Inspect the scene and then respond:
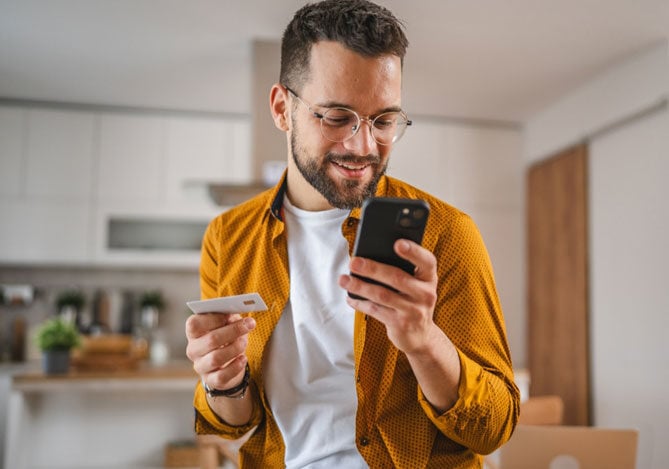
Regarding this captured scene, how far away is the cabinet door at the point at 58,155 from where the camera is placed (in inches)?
177

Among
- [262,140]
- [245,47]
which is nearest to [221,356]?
[262,140]

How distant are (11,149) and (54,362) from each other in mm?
1908

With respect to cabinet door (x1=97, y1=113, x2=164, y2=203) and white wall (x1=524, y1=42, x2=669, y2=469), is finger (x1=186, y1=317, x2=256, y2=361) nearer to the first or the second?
white wall (x1=524, y1=42, x2=669, y2=469)

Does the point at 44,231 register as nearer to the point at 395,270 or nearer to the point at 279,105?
the point at 279,105

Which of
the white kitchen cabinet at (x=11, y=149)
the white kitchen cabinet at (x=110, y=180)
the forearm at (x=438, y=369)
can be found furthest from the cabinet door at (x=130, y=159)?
the forearm at (x=438, y=369)

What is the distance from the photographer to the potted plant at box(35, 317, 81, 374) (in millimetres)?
3279

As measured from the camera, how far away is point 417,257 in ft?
2.63

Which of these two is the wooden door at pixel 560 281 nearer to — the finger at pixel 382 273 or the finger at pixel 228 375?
the finger at pixel 228 375

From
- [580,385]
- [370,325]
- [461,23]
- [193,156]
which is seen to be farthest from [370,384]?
[193,156]

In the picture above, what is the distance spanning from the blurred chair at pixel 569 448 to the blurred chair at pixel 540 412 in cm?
55

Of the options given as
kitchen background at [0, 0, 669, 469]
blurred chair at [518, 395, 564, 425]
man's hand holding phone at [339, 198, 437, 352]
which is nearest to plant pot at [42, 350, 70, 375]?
kitchen background at [0, 0, 669, 469]

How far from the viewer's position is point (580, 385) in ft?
13.3

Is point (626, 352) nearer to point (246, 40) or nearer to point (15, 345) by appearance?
point (246, 40)

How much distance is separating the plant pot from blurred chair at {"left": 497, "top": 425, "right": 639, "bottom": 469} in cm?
243
